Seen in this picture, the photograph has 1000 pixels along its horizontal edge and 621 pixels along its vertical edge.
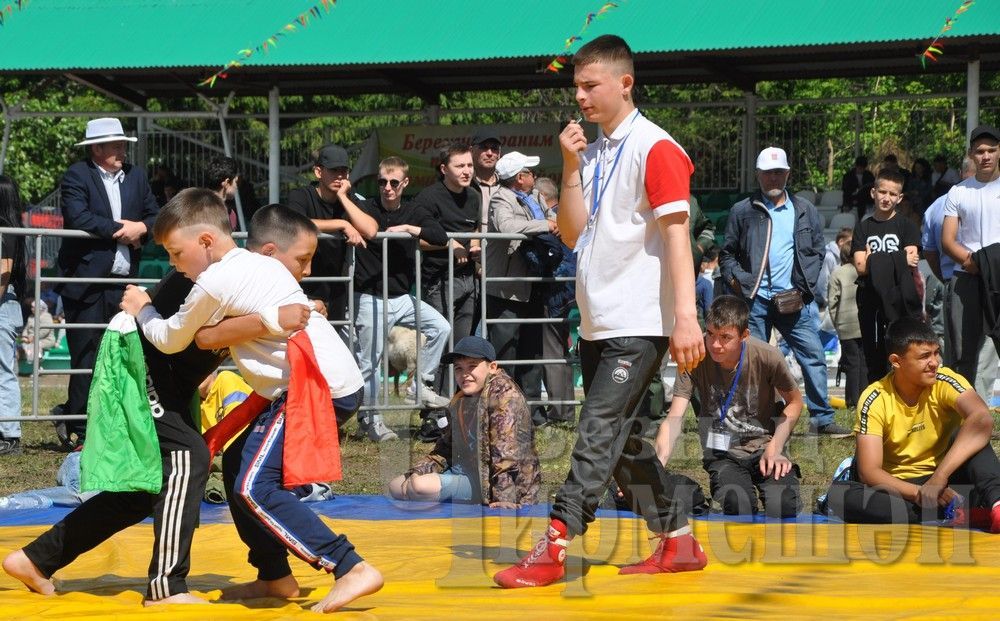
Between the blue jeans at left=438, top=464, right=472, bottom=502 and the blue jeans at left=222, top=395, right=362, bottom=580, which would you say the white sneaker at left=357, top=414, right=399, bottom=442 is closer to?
the blue jeans at left=438, top=464, right=472, bottom=502

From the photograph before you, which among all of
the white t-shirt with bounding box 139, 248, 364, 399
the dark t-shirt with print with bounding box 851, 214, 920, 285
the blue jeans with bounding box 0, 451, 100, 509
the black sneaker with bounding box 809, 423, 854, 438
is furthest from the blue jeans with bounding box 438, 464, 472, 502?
the dark t-shirt with print with bounding box 851, 214, 920, 285

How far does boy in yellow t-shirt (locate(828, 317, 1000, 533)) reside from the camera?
6.18 metres

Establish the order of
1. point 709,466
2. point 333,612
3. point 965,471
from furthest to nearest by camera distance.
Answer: point 709,466 < point 965,471 < point 333,612

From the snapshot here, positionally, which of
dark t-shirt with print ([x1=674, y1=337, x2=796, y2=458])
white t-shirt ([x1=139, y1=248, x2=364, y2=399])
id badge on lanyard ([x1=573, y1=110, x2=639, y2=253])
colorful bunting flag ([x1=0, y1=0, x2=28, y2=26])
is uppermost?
colorful bunting flag ([x1=0, y1=0, x2=28, y2=26])

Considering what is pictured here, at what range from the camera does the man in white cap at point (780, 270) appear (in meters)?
9.54

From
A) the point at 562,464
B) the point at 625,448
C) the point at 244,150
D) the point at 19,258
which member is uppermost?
the point at 244,150

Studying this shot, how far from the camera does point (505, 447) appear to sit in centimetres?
683

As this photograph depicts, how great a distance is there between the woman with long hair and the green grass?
192 millimetres

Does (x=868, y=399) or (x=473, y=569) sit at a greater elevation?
(x=868, y=399)

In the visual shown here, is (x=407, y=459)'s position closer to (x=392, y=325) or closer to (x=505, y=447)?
(x=392, y=325)

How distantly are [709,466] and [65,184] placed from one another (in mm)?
4665

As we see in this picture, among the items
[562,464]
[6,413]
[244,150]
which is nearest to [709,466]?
[562,464]

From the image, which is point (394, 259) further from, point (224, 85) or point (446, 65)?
point (224, 85)

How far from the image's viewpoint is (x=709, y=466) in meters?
7.00
